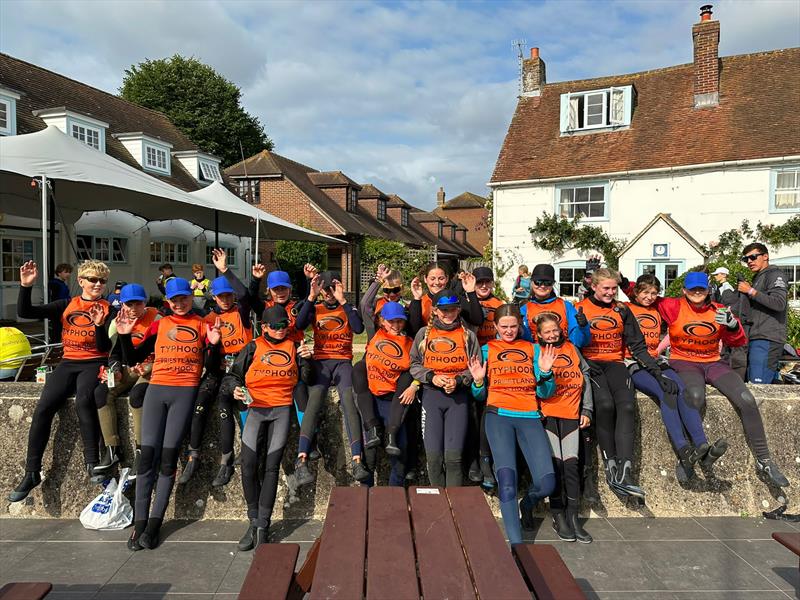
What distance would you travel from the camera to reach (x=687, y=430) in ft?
15.2

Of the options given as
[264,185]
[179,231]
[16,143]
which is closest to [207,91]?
[264,185]

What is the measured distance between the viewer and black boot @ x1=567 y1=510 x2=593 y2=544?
4.30 metres

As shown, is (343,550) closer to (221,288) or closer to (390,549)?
(390,549)

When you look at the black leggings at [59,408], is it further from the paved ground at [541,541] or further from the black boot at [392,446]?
the black boot at [392,446]

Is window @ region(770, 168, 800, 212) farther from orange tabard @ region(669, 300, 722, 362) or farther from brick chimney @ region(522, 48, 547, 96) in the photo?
orange tabard @ region(669, 300, 722, 362)

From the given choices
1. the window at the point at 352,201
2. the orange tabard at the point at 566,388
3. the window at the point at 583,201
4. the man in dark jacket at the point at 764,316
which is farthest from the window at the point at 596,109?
Result: the orange tabard at the point at 566,388

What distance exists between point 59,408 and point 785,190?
19.6m

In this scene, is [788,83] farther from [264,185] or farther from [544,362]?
[264,185]

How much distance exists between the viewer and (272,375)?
178 inches

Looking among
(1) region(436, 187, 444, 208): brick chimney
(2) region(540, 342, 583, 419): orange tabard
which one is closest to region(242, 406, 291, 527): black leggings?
(2) region(540, 342, 583, 419): orange tabard

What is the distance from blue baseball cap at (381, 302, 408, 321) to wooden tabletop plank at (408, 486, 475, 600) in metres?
1.83

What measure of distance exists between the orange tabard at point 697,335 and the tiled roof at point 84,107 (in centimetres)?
1992

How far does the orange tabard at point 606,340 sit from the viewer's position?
4.95 metres

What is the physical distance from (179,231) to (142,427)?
743 inches
